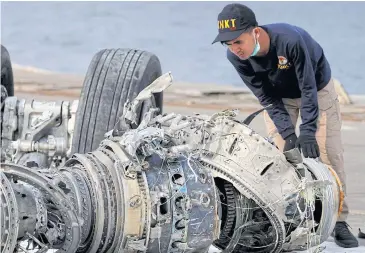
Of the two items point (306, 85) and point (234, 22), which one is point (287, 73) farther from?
point (234, 22)

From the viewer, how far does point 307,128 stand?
5.73 meters

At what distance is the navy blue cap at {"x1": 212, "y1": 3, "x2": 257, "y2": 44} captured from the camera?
554 cm

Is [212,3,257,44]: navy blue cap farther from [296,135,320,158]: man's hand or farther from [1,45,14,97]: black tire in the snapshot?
[1,45,14,97]: black tire

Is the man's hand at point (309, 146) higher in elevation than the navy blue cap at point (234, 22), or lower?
lower

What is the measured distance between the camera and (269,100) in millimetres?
6230

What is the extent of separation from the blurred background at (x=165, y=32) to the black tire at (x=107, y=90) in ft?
26.8

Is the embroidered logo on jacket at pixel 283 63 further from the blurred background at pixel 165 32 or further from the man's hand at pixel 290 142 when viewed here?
the blurred background at pixel 165 32

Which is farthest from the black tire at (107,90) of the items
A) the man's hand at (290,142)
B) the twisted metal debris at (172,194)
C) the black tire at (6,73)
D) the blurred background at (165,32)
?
the blurred background at (165,32)

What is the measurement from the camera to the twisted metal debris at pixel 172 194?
4555mm

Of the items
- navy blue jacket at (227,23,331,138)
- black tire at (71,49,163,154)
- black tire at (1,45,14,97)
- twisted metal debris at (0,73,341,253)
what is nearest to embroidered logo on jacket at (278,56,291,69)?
navy blue jacket at (227,23,331,138)

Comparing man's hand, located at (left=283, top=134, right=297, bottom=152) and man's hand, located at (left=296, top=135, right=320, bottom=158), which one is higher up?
man's hand, located at (left=296, top=135, right=320, bottom=158)

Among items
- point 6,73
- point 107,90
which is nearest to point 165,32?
point 6,73

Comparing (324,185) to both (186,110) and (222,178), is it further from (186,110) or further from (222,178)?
(186,110)

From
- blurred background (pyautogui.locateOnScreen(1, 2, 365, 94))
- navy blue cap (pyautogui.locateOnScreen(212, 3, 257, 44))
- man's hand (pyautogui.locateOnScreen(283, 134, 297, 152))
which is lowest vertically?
blurred background (pyautogui.locateOnScreen(1, 2, 365, 94))
